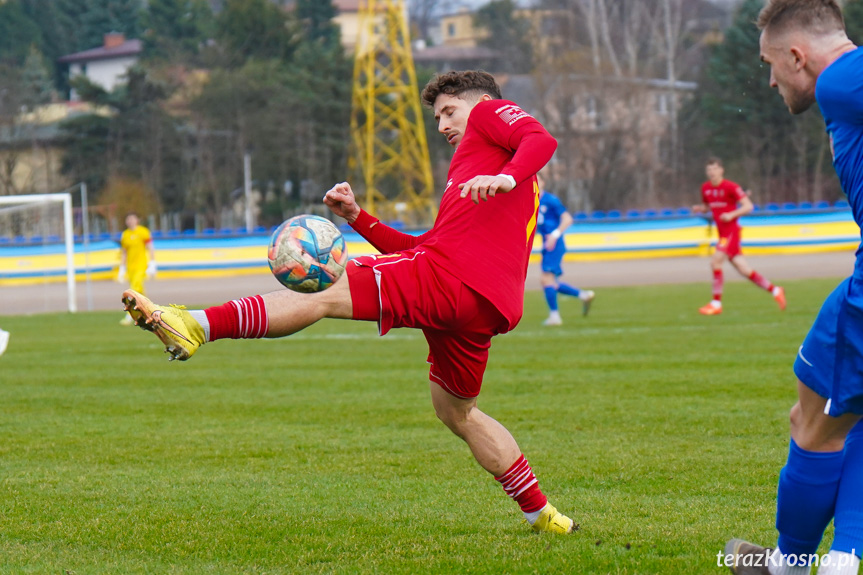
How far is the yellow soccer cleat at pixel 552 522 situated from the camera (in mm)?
4633

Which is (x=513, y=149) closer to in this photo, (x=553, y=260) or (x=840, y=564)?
(x=840, y=564)

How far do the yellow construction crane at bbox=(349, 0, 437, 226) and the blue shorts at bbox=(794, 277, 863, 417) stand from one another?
41114mm

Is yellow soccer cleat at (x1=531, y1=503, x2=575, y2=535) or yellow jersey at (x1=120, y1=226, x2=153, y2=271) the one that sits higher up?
yellow soccer cleat at (x1=531, y1=503, x2=575, y2=535)

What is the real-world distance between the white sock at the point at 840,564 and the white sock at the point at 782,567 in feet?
0.87

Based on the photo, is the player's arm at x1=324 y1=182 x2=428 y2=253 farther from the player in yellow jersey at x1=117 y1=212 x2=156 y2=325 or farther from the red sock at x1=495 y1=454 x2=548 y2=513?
the player in yellow jersey at x1=117 y1=212 x2=156 y2=325

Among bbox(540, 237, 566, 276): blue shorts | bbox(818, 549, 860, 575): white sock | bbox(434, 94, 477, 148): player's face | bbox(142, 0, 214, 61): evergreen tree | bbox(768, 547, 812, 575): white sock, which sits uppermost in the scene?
bbox(142, 0, 214, 61): evergreen tree

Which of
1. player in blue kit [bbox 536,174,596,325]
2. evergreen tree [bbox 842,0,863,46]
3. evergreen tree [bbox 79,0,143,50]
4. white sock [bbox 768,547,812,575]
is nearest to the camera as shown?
white sock [bbox 768,547,812,575]

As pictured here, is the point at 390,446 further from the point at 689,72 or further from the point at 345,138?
the point at 689,72

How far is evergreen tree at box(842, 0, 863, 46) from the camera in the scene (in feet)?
137

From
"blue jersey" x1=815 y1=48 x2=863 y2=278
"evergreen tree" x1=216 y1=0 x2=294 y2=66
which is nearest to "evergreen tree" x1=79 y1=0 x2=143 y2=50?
"evergreen tree" x1=216 y1=0 x2=294 y2=66

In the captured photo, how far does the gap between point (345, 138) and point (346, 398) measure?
4168cm

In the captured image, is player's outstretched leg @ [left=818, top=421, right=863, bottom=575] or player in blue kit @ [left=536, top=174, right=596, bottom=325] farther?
player in blue kit @ [left=536, top=174, right=596, bottom=325]

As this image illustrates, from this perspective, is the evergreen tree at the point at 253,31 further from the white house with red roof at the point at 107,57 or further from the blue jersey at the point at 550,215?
the blue jersey at the point at 550,215

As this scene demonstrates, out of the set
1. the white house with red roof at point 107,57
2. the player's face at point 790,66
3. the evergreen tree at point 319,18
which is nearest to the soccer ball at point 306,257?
the player's face at point 790,66
